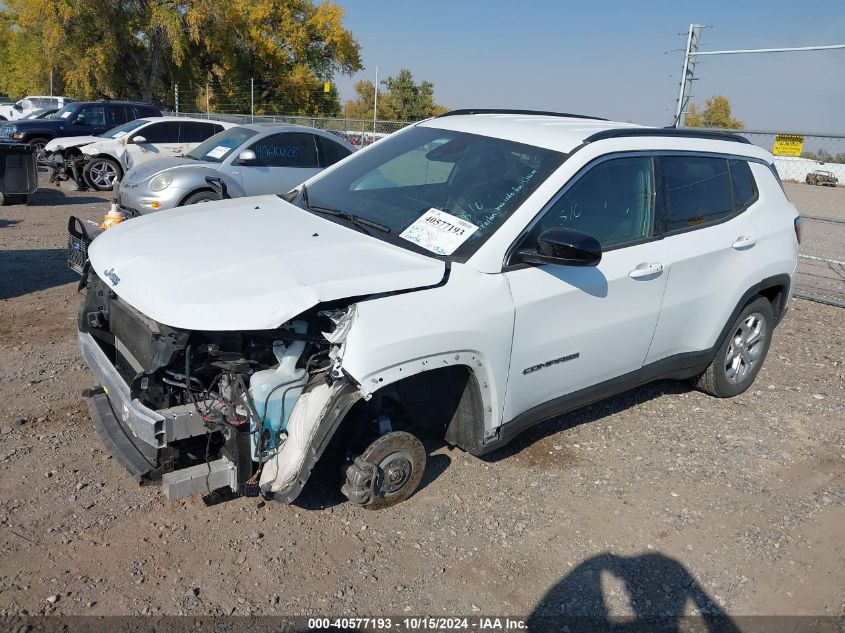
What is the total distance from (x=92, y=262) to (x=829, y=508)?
14.4 feet

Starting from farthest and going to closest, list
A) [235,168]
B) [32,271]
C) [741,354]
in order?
[235,168] → [32,271] → [741,354]

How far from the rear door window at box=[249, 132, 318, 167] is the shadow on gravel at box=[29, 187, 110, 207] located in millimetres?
5045

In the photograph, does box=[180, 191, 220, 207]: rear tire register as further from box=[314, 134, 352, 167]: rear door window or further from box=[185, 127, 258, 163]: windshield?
Result: box=[314, 134, 352, 167]: rear door window

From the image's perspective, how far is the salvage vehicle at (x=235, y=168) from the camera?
9.12 m

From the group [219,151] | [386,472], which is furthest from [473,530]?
[219,151]

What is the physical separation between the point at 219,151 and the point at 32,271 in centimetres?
356

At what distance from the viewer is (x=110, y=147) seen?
46.5ft

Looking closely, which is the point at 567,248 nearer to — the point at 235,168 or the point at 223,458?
the point at 223,458

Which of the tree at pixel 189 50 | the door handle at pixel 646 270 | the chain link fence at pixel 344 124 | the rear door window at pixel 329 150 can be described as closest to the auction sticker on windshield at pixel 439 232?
the door handle at pixel 646 270

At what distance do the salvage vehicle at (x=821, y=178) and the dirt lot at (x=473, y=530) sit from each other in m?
16.7

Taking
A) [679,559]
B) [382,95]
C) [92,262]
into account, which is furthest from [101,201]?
[382,95]

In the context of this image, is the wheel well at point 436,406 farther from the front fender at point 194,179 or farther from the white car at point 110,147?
the white car at point 110,147

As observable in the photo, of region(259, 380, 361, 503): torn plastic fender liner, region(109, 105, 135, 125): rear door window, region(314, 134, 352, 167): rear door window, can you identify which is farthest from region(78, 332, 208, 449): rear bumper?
region(109, 105, 135, 125): rear door window

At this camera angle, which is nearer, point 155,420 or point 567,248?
point 155,420
